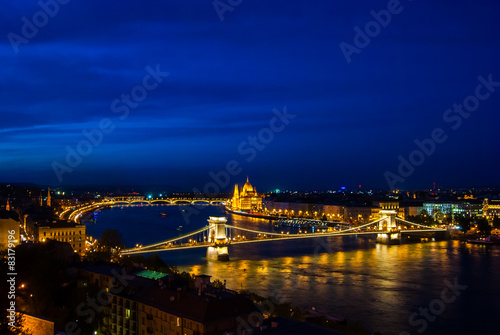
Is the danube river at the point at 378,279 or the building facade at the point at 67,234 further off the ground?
the building facade at the point at 67,234

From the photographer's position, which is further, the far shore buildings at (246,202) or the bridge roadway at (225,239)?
the far shore buildings at (246,202)

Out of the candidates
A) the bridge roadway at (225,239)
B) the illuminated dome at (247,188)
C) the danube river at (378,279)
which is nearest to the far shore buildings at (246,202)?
the illuminated dome at (247,188)

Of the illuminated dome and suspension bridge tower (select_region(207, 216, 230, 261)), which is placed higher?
the illuminated dome

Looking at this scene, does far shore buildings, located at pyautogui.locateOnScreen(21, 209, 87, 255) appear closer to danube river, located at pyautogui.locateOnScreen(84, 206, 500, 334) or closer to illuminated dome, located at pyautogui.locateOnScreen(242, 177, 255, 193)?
danube river, located at pyautogui.locateOnScreen(84, 206, 500, 334)

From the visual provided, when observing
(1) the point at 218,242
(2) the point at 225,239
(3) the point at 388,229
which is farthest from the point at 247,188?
(1) the point at 218,242

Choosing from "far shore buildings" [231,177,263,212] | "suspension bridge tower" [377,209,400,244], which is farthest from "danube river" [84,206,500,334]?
"far shore buildings" [231,177,263,212]

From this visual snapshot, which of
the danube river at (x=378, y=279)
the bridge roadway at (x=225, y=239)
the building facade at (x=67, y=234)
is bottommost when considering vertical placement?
the danube river at (x=378, y=279)

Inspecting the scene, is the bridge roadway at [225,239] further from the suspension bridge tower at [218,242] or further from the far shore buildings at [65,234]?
the far shore buildings at [65,234]
